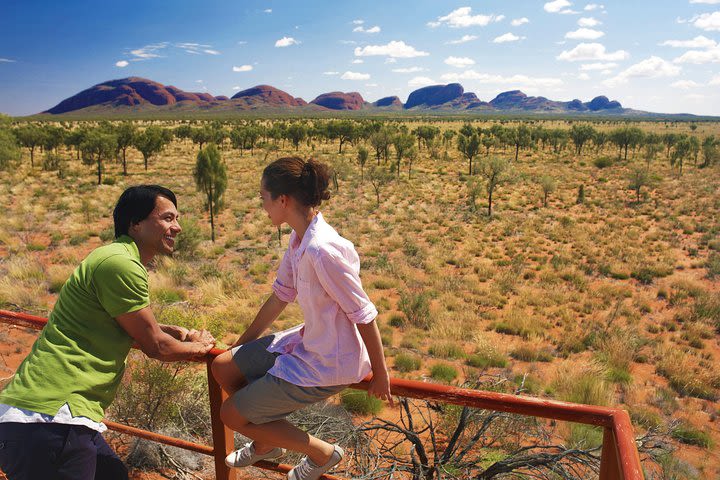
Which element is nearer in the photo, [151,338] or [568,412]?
[568,412]

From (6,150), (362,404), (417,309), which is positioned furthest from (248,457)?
(6,150)

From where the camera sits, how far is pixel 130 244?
2.10 m

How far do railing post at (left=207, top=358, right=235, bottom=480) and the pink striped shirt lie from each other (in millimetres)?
432

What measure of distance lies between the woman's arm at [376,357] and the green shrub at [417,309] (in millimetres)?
8995

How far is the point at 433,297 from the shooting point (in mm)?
12594

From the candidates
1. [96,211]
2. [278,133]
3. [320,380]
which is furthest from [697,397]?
[278,133]

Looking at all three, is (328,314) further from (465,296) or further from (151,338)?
(465,296)

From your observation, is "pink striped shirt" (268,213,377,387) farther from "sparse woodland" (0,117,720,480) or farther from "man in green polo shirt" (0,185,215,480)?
"sparse woodland" (0,117,720,480)

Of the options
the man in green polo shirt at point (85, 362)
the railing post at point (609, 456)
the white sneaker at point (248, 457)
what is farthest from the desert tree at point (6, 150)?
the railing post at point (609, 456)

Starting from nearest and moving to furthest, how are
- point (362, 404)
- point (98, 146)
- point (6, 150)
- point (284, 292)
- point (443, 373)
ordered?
1. point (284, 292)
2. point (362, 404)
3. point (443, 373)
4. point (6, 150)
5. point (98, 146)

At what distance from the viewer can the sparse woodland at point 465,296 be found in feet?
15.5

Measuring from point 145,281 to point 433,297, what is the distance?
1106cm

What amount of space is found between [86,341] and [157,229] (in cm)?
58

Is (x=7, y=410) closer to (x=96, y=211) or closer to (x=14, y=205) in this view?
(x=96, y=211)
